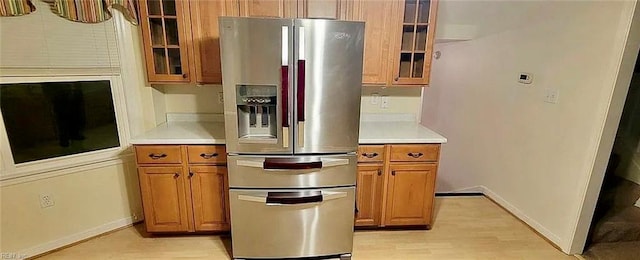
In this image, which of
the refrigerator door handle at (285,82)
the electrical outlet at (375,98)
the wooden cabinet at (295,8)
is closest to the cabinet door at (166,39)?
the wooden cabinet at (295,8)

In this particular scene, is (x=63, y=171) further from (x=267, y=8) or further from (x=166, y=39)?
(x=267, y=8)

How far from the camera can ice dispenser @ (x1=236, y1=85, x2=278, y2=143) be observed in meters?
1.88

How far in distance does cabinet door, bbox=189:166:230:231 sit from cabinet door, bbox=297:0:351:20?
1310 mm

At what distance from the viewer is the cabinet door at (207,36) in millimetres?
2230

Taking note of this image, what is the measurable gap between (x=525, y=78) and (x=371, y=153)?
1.60 metres

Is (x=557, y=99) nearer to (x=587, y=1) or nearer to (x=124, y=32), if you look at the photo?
(x=587, y=1)

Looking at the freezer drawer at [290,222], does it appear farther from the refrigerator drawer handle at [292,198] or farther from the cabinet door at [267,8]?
the cabinet door at [267,8]

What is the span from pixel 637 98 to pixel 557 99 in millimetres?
785

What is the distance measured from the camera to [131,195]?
2.55 meters

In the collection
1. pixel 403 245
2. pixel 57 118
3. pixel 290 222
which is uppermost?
pixel 57 118

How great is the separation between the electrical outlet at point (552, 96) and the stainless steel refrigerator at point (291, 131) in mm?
1676

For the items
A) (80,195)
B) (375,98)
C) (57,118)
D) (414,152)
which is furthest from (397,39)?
(80,195)

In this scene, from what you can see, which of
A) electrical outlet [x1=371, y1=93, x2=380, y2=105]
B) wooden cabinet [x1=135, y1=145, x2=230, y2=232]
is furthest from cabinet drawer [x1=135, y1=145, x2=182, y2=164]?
electrical outlet [x1=371, y1=93, x2=380, y2=105]

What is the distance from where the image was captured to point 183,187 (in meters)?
2.23
